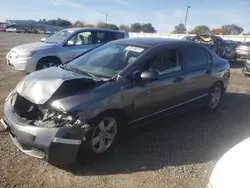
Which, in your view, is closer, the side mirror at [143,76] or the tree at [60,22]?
the side mirror at [143,76]

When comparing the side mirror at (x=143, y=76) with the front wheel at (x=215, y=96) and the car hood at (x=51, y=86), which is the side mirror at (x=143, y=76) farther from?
the front wheel at (x=215, y=96)

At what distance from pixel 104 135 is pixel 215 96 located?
3.42 meters

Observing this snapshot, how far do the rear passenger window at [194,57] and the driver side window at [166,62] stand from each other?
0.26 m

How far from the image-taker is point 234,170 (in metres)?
2.41

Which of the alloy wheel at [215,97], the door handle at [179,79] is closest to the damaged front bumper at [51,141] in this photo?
the door handle at [179,79]

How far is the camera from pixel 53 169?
3.66 metres

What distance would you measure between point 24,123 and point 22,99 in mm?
532

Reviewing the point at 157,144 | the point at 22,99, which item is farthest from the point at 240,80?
the point at 22,99

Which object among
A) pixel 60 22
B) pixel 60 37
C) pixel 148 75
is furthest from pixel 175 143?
pixel 60 22

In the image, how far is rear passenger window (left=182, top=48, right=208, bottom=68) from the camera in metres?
5.29

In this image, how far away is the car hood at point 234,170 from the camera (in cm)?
229

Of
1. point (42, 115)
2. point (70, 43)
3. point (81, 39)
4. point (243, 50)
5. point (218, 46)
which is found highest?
point (81, 39)

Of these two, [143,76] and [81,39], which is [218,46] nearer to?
[81,39]

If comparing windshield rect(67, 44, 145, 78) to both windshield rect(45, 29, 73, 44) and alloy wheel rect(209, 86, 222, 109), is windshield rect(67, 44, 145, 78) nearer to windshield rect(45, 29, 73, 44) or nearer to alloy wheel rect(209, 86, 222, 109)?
alloy wheel rect(209, 86, 222, 109)
